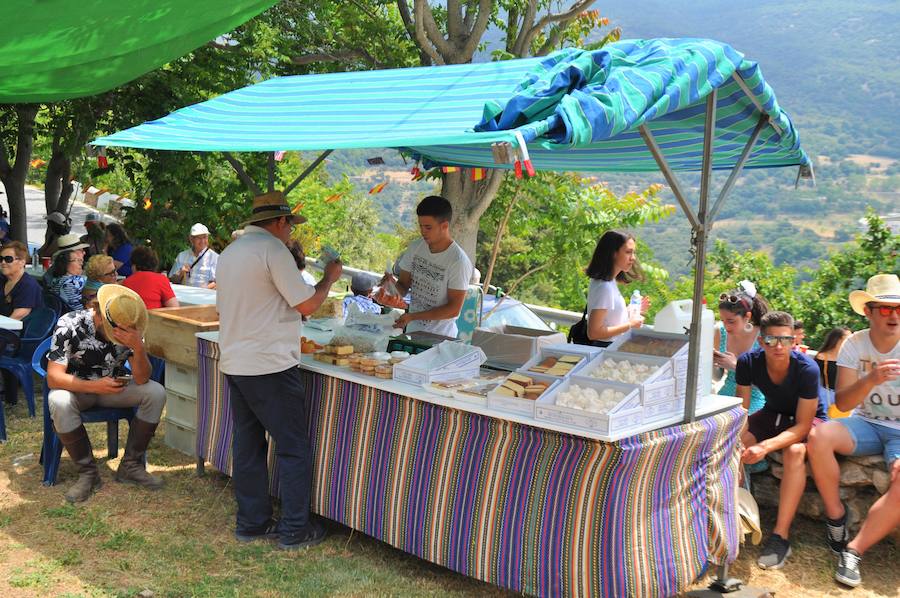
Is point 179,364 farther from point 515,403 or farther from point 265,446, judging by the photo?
point 515,403

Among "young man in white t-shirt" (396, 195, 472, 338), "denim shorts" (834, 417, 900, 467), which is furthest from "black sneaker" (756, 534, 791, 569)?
"young man in white t-shirt" (396, 195, 472, 338)

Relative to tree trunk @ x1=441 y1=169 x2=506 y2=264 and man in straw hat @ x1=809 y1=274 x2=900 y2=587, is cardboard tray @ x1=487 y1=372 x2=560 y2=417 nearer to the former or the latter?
man in straw hat @ x1=809 y1=274 x2=900 y2=587

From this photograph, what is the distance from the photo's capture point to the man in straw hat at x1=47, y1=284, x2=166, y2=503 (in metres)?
4.32

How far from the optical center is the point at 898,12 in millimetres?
97562

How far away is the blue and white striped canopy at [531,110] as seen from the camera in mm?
2953

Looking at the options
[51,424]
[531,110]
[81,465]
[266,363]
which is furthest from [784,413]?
[51,424]

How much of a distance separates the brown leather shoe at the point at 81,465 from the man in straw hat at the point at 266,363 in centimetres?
97

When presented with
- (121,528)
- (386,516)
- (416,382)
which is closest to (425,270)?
(416,382)

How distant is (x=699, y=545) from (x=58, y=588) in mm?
2634

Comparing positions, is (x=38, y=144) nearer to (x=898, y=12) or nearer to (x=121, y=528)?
(x=121, y=528)

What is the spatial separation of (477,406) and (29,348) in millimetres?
3922

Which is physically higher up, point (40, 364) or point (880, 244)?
point (880, 244)

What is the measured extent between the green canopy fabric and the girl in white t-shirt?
2501 mm

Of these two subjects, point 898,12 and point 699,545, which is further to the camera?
point 898,12
